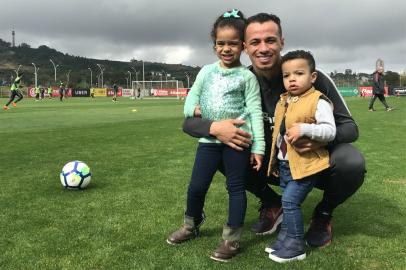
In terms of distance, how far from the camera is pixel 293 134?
304cm

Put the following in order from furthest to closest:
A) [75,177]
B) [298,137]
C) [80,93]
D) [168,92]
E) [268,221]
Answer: [80,93] < [168,92] < [75,177] < [268,221] < [298,137]

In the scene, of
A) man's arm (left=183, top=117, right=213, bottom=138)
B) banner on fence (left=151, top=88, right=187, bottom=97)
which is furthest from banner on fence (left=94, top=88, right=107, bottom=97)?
man's arm (left=183, top=117, right=213, bottom=138)

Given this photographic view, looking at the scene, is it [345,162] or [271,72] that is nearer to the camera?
[345,162]

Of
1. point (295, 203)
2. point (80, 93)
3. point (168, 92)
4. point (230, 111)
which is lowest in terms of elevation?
point (295, 203)

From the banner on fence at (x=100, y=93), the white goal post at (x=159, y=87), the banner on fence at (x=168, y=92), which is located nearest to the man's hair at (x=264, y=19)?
the banner on fence at (x=168, y=92)

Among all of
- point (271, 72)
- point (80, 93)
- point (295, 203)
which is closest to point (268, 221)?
point (295, 203)

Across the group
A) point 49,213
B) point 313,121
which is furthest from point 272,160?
point 49,213

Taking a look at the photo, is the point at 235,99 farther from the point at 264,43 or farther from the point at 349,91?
the point at 349,91

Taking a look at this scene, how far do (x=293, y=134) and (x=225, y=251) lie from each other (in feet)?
3.02

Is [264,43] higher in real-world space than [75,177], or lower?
higher

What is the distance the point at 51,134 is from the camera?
436 inches

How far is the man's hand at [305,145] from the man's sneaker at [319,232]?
0.69 metres

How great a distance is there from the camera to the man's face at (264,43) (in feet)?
10.8

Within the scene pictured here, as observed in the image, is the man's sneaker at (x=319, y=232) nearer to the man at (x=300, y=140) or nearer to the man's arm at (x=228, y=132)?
the man at (x=300, y=140)
